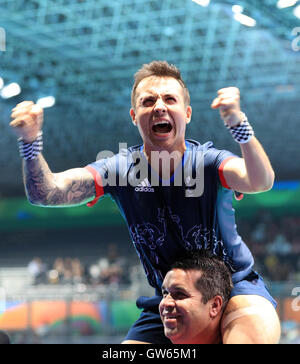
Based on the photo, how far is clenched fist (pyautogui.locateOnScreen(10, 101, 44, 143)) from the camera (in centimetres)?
243

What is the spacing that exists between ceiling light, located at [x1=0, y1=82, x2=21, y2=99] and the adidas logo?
13.6m

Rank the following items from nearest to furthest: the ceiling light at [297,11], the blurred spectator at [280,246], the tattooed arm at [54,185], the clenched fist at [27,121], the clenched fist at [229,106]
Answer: the clenched fist at [229,106] → the clenched fist at [27,121] → the tattooed arm at [54,185] → the ceiling light at [297,11] → the blurred spectator at [280,246]

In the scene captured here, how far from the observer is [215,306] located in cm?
275

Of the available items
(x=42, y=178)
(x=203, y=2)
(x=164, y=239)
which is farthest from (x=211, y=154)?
(x=203, y=2)

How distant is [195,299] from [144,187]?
0.64m

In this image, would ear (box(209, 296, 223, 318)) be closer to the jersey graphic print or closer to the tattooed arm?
the jersey graphic print

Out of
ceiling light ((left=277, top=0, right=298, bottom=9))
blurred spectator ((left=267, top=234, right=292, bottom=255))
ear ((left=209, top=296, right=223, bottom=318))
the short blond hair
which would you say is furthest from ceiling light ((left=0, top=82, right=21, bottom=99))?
ear ((left=209, top=296, right=223, bottom=318))

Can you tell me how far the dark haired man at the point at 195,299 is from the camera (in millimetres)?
2707

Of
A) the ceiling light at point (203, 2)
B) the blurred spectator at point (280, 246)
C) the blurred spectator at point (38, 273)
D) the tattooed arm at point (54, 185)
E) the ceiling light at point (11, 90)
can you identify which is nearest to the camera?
the tattooed arm at point (54, 185)

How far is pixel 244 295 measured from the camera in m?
2.72

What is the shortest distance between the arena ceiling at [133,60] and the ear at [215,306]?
10.0m

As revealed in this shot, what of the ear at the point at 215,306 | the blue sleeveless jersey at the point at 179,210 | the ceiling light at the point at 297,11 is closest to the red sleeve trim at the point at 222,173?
the blue sleeveless jersey at the point at 179,210

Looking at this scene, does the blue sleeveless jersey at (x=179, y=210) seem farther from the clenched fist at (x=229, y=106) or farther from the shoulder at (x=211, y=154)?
the clenched fist at (x=229, y=106)

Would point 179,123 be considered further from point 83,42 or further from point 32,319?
point 83,42
